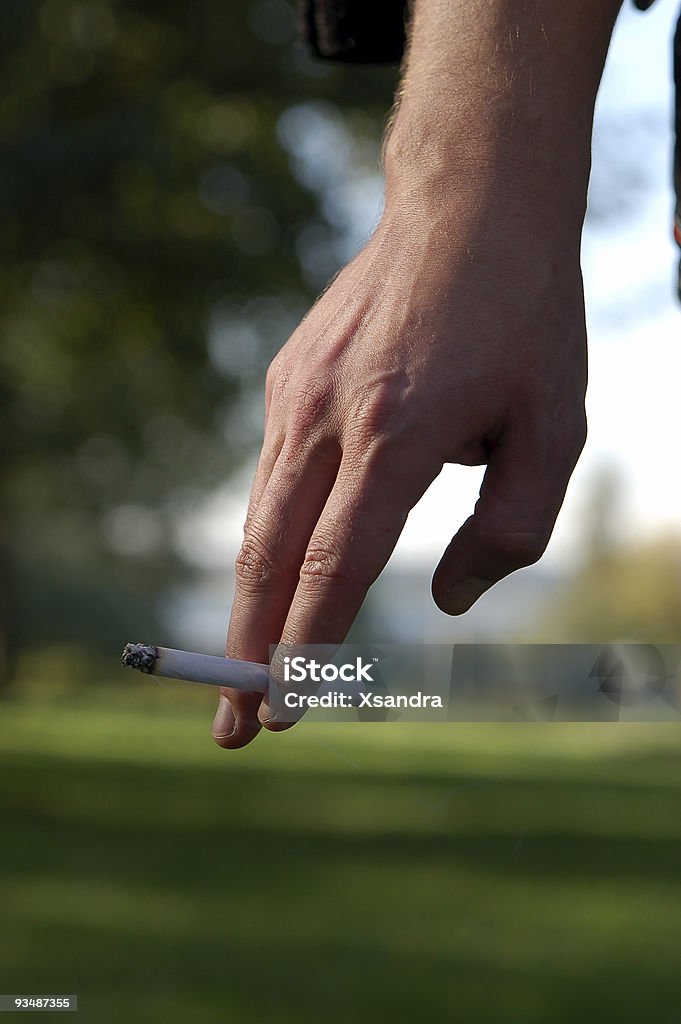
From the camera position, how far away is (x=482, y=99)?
661mm

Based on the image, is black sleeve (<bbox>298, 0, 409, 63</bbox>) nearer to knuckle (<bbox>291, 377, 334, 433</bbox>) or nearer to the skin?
the skin

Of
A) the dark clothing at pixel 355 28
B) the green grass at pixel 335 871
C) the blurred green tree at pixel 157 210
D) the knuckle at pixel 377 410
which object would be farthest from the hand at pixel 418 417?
the blurred green tree at pixel 157 210

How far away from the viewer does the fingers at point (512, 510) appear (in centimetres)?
62

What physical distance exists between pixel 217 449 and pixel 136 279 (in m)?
1.35

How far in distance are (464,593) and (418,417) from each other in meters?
0.12

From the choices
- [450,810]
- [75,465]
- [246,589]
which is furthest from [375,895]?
[246,589]

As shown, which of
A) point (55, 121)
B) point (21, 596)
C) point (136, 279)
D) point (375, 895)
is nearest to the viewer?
point (375, 895)

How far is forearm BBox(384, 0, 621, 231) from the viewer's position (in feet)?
2.13

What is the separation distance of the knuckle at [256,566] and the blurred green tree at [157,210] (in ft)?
14.5

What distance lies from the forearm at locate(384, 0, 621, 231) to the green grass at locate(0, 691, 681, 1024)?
0.51m

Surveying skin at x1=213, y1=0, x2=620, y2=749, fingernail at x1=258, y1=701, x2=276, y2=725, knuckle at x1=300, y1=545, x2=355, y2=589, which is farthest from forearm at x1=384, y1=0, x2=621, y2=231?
fingernail at x1=258, y1=701, x2=276, y2=725

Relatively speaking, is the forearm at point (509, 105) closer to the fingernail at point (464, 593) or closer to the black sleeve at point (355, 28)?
the fingernail at point (464, 593)

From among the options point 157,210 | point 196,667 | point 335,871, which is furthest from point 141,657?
point 157,210

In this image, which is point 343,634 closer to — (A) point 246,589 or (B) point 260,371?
(A) point 246,589
